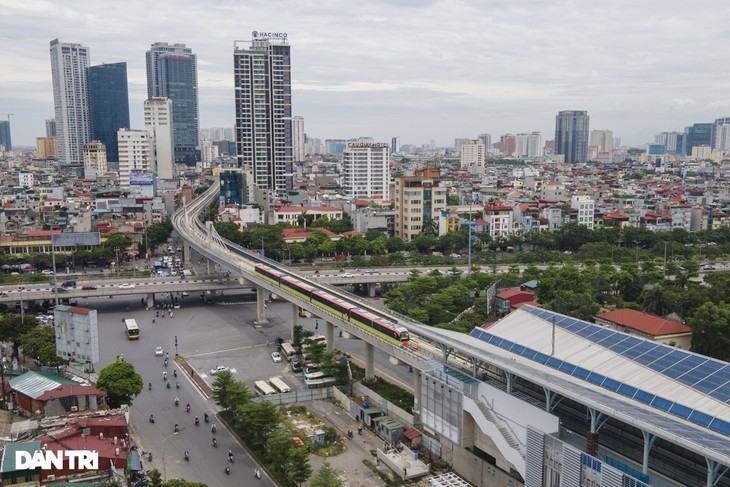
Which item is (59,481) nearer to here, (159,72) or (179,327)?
(179,327)

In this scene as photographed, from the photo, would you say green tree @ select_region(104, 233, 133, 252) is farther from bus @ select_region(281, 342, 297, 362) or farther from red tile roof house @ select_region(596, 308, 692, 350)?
red tile roof house @ select_region(596, 308, 692, 350)

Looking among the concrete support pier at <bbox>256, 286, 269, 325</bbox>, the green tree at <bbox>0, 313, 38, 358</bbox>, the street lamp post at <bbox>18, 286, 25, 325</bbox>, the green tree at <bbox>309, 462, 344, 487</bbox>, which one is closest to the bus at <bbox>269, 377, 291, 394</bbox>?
the green tree at <bbox>309, 462, 344, 487</bbox>

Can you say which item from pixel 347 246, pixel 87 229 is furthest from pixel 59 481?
pixel 87 229

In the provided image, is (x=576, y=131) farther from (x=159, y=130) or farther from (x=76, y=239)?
(x=76, y=239)

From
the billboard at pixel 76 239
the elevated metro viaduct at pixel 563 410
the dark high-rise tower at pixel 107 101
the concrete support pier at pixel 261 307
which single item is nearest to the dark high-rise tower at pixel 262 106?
the billboard at pixel 76 239

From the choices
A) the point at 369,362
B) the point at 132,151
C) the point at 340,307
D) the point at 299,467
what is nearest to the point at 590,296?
the point at 369,362

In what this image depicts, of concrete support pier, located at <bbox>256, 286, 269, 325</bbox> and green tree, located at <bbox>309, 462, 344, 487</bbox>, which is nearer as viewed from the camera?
green tree, located at <bbox>309, 462, 344, 487</bbox>
